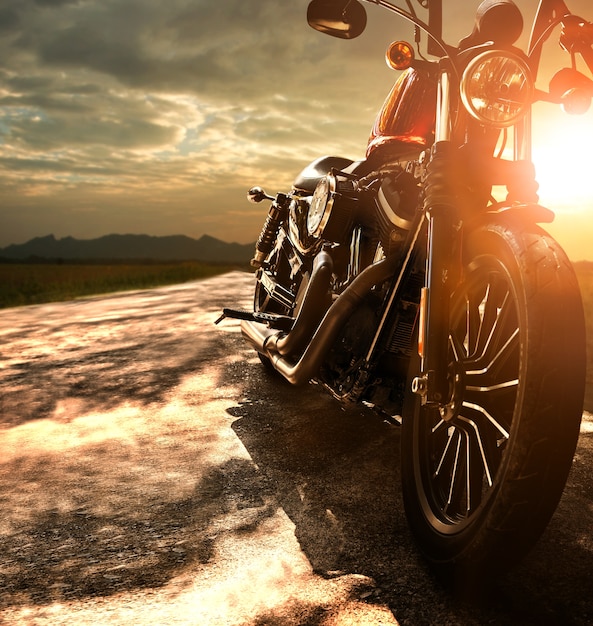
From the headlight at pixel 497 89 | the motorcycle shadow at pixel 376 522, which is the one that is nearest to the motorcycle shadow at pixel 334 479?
the motorcycle shadow at pixel 376 522

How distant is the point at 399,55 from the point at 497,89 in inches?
20.1

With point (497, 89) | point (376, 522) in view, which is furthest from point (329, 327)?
point (497, 89)

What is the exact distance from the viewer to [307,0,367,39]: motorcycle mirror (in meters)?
2.48

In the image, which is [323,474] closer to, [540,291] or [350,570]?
[350,570]

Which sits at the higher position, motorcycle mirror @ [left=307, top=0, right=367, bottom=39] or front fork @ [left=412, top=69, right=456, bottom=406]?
motorcycle mirror @ [left=307, top=0, right=367, bottom=39]

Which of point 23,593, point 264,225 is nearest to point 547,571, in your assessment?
point 23,593

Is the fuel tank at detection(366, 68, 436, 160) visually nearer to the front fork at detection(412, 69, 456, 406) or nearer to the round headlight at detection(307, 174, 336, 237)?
the round headlight at detection(307, 174, 336, 237)

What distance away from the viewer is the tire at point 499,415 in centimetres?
178

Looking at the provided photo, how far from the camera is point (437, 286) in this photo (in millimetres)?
A: 2188

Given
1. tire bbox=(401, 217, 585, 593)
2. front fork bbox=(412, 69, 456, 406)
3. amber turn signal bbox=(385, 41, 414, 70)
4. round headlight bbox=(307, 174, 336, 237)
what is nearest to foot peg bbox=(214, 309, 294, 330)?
round headlight bbox=(307, 174, 336, 237)

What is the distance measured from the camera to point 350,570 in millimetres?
2156

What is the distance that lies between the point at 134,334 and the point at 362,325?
4446 mm

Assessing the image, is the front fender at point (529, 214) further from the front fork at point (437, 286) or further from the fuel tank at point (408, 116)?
the fuel tank at point (408, 116)

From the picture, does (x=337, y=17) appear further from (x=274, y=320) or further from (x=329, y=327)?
(x=274, y=320)
